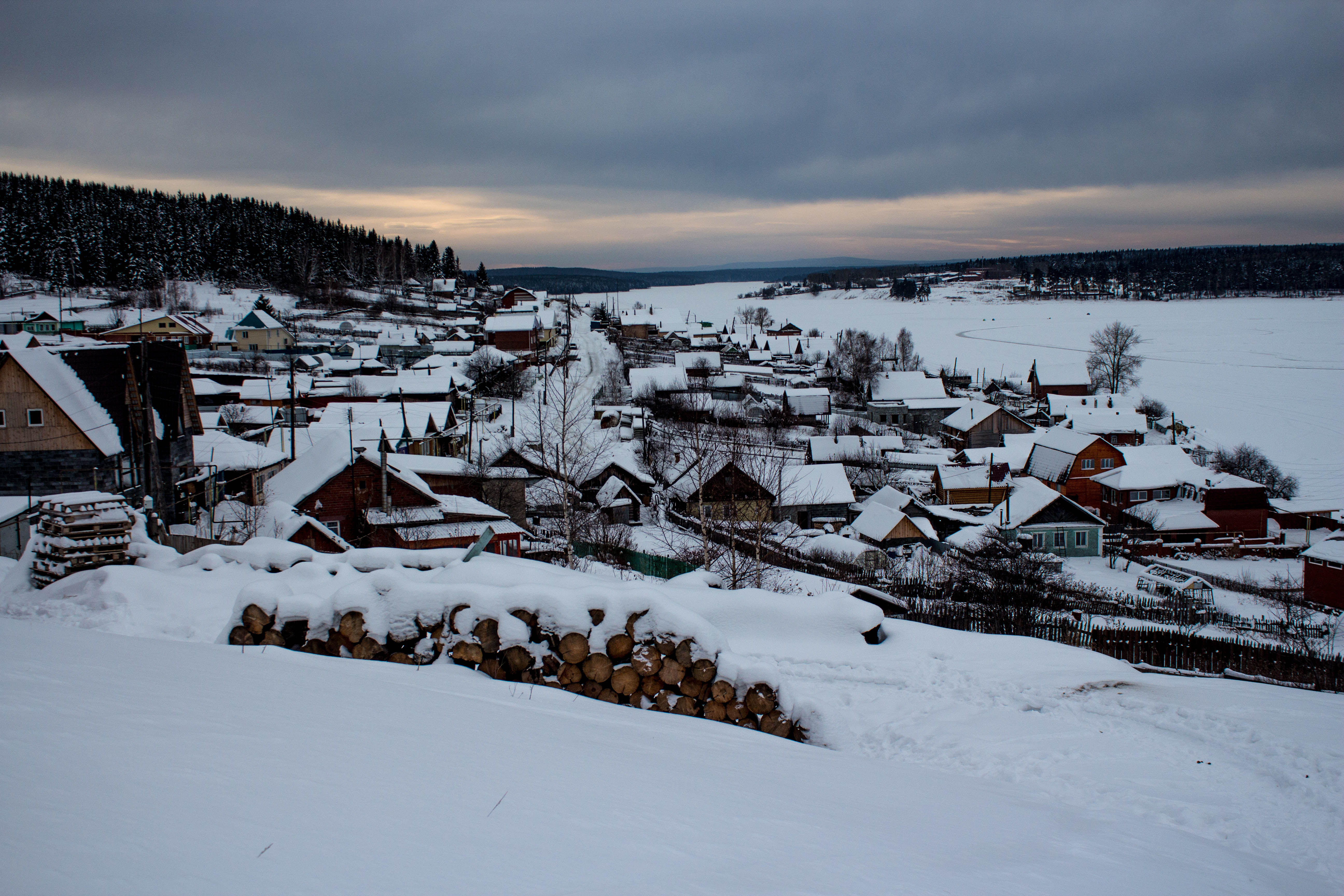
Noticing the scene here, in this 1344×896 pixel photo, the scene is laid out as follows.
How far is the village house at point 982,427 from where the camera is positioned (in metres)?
58.0

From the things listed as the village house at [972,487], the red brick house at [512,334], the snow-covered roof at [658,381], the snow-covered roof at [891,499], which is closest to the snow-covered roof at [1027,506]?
the village house at [972,487]

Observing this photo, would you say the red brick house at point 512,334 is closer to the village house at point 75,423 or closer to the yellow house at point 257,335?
the yellow house at point 257,335

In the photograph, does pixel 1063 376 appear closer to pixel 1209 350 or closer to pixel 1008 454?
pixel 1008 454

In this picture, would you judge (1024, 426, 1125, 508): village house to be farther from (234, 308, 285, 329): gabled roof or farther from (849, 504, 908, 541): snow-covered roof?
(234, 308, 285, 329): gabled roof

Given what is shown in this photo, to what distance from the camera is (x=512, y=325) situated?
9031cm

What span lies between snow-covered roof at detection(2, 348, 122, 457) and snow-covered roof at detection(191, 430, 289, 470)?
4.03 m

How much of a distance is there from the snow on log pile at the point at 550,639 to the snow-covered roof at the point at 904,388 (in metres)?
64.4

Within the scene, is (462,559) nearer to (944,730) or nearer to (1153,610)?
(944,730)

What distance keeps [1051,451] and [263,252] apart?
11177 cm

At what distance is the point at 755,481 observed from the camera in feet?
64.6

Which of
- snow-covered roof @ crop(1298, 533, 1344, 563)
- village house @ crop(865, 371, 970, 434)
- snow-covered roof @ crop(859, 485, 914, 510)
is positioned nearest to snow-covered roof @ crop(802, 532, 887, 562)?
snow-covered roof @ crop(859, 485, 914, 510)

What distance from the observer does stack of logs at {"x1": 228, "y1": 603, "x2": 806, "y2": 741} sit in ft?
23.1

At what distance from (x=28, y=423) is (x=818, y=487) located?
2990cm

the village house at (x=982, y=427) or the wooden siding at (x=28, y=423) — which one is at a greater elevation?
the wooden siding at (x=28, y=423)
